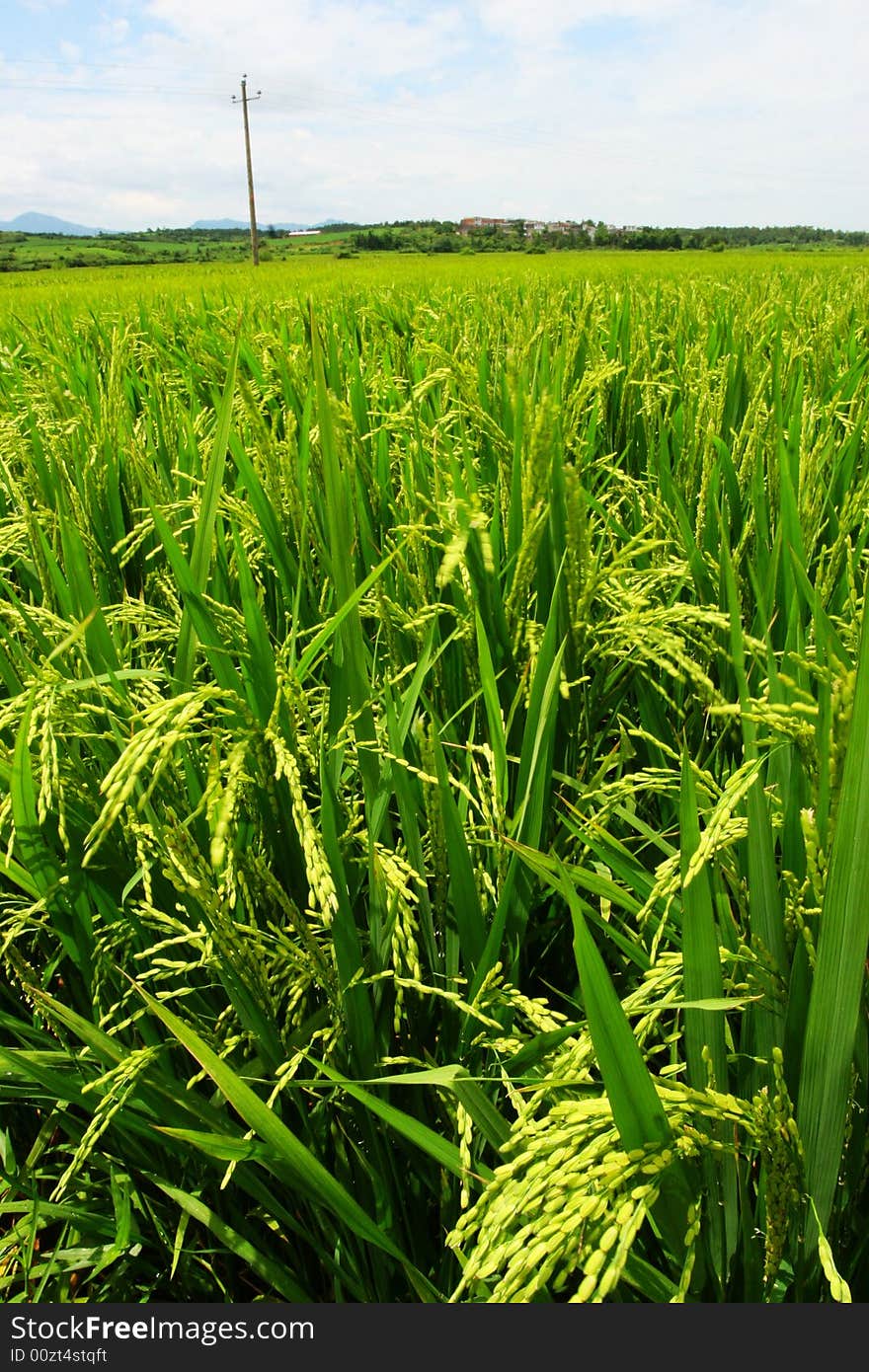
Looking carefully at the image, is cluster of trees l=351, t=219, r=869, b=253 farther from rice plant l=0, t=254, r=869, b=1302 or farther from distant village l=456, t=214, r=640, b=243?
rice plant l=0, t=254, r=869, b=1302

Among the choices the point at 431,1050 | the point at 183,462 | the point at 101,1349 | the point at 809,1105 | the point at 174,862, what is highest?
the point at 183,462

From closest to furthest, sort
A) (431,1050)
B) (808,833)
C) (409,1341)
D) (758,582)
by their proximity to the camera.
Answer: (808,833)
(409,1341)
(431,1050)
(758,582)

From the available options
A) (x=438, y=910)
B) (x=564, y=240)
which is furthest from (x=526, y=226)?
(x=438, y=910)

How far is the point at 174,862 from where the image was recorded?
0.72 meters

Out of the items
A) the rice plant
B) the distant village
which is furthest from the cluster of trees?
the rice plant

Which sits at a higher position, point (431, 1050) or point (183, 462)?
point (183, 462)

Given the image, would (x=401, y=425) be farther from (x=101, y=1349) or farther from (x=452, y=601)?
(x=101, y=1349)

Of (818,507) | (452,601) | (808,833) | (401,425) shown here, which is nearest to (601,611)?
(452,601)

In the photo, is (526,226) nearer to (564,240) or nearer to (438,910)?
(564,240)

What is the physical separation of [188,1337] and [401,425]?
163 centimetres

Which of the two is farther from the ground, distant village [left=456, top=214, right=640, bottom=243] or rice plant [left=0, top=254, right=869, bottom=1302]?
distant village [left=456, top=214, right=640, bottom=243]

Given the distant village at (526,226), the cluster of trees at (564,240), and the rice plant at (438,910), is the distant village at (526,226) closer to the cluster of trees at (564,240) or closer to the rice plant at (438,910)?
the cluster of trees at (564,240)

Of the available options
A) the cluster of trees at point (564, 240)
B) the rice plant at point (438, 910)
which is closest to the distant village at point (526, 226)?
the cluster of trees at point (564, 240)

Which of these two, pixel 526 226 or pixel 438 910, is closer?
pixel 438 910
